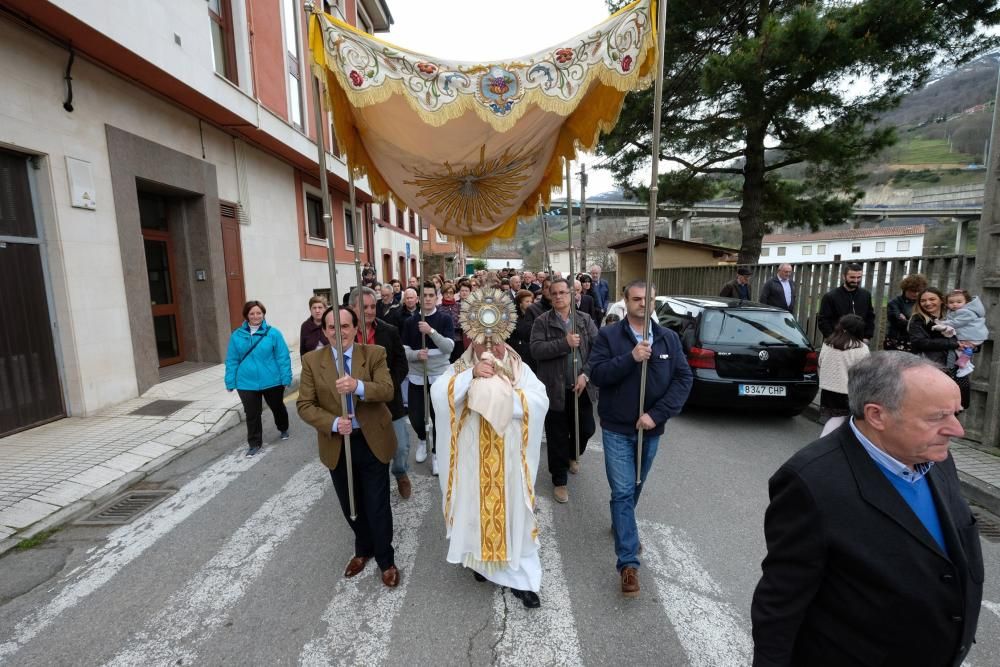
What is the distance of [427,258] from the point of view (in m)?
36.6

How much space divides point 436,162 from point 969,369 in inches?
230

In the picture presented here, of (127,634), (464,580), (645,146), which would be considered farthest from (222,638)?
(645,146)

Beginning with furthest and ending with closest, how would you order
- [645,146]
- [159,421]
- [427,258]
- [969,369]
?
[427,258], [645,146], [159,421], [969,369]

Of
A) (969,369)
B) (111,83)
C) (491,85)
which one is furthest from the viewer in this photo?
(111,83)

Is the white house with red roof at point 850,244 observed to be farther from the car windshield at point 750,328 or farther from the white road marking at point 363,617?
the white road marking at point 363,617

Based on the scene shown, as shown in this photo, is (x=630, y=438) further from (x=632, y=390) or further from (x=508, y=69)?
(x=508, y=69)

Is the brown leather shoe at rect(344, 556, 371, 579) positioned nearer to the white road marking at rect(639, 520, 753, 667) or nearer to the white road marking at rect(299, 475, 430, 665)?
the white road marking at rect(299, 475, 430, 665)

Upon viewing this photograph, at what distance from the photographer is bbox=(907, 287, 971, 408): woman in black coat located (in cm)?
504

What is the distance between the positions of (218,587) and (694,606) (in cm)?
303

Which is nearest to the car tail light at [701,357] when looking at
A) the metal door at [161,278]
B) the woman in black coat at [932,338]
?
the woman in black coat at [932,338]

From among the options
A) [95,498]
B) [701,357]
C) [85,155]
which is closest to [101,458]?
[95,498]

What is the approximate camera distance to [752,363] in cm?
615

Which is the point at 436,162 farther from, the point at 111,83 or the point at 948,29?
the point at 948,29

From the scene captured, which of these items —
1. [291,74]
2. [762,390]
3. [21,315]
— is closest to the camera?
[21,315]
